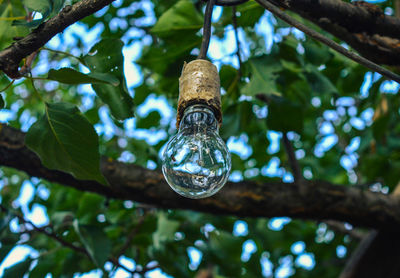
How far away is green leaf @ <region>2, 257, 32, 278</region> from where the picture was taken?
184 centimetres

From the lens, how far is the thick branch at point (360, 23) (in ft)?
3.62

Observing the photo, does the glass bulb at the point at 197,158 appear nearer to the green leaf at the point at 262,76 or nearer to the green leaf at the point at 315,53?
the green leaf at the point at 262,76

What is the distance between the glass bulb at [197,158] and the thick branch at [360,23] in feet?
1.07

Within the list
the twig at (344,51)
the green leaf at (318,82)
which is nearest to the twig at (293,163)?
the green leaf at (318,82)

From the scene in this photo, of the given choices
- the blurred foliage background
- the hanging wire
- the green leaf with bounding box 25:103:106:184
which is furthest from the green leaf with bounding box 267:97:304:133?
the hanging wire

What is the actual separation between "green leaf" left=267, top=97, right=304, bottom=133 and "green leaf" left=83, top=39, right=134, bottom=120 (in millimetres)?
851

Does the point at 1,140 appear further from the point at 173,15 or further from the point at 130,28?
the point at 130,28

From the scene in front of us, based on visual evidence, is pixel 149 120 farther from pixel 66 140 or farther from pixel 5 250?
pixel 66 140

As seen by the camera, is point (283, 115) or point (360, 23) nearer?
point (360, 23)

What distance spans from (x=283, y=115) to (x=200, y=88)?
108cm

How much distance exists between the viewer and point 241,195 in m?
1.86

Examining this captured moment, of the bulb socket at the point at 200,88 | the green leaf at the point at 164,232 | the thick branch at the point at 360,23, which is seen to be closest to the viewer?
the bulb socket at the point at 200,88

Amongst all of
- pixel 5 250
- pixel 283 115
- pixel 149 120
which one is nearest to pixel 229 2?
pixel 283 115

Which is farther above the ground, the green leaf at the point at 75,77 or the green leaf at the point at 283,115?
the green leaf at the point at 75,77
